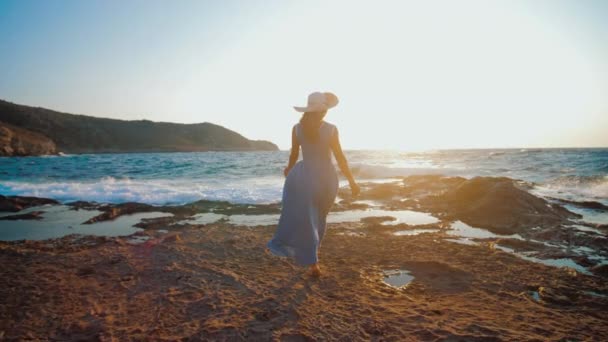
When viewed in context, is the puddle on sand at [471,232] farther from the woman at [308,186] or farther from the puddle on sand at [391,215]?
the woman at [308,186]

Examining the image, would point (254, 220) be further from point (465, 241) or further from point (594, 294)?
point (594, 294)

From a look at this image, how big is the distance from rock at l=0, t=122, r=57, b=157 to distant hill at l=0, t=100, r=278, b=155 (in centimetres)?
22

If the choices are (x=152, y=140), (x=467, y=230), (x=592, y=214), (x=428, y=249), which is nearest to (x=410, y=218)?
(x=467, y=230)

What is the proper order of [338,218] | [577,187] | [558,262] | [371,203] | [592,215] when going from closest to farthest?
[558,262] → [338,218] → [592,215] → [371,203] → [577,187]

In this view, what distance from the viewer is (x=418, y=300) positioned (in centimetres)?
330

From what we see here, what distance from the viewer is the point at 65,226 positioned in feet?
23.1

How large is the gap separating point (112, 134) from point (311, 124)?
115 m

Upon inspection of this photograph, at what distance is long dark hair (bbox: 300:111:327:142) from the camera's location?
3.68 meters

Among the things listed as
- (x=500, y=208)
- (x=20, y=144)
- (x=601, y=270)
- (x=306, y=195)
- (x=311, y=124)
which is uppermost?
(x=20, y=144)

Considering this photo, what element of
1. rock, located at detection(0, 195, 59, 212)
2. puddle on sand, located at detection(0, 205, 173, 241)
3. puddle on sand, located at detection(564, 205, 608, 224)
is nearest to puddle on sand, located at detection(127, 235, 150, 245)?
puddle on sand, located at detection(0, 205, 173, 241)

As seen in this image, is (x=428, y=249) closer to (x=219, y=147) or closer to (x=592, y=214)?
(x=592, y=214)

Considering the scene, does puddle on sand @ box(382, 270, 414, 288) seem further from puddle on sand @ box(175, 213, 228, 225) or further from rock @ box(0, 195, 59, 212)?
rock @ box(0, 195, 59, 212)

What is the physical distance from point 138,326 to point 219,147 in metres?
125

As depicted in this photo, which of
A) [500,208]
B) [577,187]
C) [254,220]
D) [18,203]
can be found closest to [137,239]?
[254,220]
